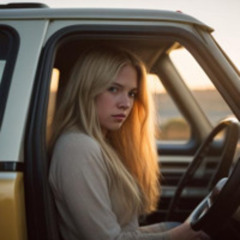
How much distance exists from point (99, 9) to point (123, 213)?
752 mm

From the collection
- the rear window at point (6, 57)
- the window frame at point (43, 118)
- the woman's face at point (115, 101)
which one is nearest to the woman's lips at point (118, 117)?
the woman's face at point (115, 101)

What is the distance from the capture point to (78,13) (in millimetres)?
2115

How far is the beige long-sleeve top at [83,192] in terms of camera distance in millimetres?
2047

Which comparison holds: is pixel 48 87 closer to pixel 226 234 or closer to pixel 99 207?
pixel 99 207

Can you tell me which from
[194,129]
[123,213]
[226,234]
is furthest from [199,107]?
[123,213]

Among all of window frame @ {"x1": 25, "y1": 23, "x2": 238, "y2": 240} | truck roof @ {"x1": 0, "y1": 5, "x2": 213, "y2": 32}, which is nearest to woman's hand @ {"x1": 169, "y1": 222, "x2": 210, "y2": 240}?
window frame @ {"x1": 25, "y1": 23, "x2": 238, "y2": 240}

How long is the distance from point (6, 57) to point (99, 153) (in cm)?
46

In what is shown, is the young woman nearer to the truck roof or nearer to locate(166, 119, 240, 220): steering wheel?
the truck roof

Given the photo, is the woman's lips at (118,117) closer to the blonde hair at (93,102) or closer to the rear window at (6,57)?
the blonde hair at (93,102)

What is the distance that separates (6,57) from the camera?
6.85 feet

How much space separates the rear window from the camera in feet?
6.64

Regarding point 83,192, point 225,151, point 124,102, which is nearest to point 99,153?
point 83,192

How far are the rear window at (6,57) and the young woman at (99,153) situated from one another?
11.0 inches

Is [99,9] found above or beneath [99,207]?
above
